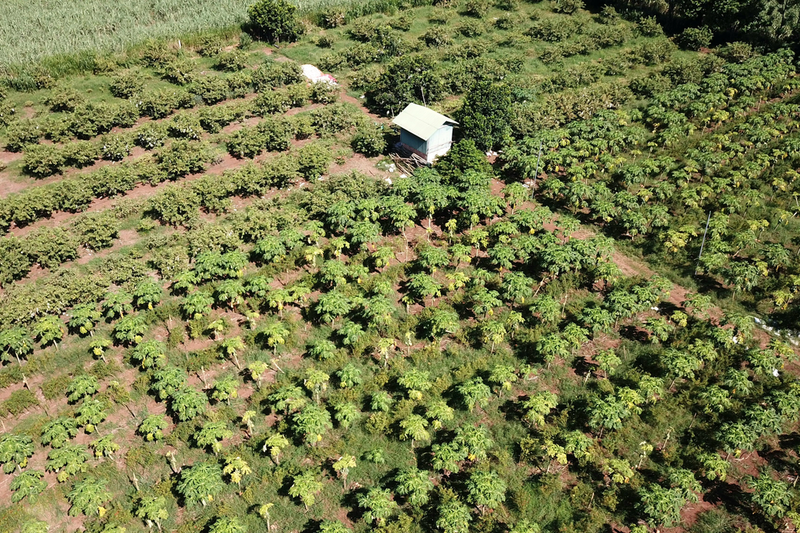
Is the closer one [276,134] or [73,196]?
[73,196]

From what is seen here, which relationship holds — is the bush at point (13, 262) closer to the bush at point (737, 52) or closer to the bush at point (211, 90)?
the bush at point (211, 90)

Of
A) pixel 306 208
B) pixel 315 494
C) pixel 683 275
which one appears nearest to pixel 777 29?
pixel 683 275

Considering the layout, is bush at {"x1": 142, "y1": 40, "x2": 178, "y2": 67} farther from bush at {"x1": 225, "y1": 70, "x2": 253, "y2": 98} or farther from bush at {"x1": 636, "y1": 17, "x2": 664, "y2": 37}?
bush at {"x1": 636, "y1": 17, "x2": 664, "y2": 37}

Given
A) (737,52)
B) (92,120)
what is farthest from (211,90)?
(737,52)

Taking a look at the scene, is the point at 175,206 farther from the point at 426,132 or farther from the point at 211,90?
the point at 211,90

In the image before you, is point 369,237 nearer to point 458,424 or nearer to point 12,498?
point 458,424
